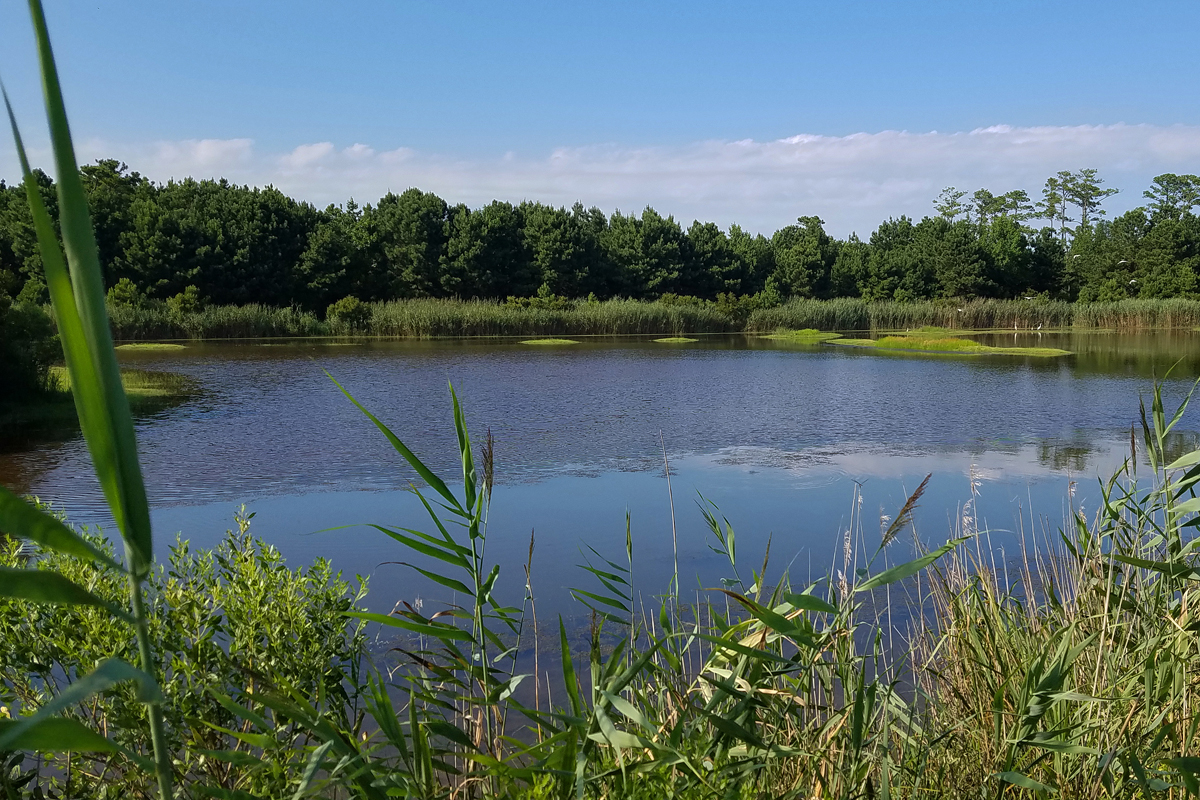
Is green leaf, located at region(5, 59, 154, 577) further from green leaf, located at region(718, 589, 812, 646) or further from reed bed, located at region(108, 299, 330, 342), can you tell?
reed bed, located at region(108, 299, 330, 342)

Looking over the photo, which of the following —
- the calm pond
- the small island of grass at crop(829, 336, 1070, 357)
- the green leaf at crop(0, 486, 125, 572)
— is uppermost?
the green leaf at crop(0, 486, 125, 572)

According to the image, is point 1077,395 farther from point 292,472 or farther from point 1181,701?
point 1181,701

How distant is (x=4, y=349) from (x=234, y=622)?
10.9 m

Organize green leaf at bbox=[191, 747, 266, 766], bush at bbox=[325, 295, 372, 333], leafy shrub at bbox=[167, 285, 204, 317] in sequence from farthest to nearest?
bush at bbox=[325, 295, 372, 333]
leafy shrub at bbox=[167, 285, 204, 317]
green leaf at bbox=[191, 747, 266, 766]

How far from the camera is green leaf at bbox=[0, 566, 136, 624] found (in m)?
0.59

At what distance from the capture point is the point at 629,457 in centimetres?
916

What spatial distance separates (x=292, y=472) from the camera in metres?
8.26

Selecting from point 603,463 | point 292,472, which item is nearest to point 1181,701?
point 603,463

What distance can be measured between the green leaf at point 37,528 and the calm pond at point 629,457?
64.9 inches

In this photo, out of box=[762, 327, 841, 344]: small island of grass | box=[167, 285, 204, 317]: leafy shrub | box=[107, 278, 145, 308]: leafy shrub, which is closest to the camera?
box=[107, 278, 145, 308]: leafy shrub

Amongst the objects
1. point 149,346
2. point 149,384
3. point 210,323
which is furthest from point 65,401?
point 210,323

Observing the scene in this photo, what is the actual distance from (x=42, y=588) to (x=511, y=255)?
4828 cm

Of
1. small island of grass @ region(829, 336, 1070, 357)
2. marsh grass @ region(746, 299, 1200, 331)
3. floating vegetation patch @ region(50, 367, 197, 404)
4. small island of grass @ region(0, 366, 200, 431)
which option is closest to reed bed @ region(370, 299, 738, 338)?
marsh grass @ region(746, 299, 1200, 331)

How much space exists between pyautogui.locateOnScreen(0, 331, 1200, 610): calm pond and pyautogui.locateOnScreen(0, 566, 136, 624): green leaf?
1.67 m
